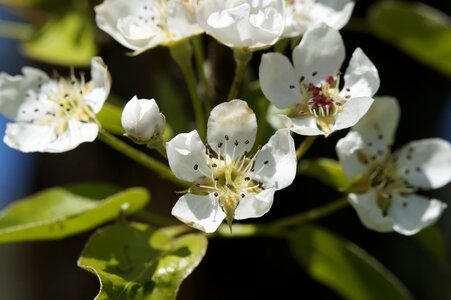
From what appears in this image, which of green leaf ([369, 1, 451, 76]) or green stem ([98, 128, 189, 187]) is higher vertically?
green stem ([98, 128, 189, 187])

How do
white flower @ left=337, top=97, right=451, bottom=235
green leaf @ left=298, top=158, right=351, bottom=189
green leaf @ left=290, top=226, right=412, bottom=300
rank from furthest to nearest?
1. green leaf @ left=290, top=226, right=412, bottom=300
2. green leaf @ left=298, top=158, right=351, bottom=189
3. white flower @ left=337, top=97, right=451, bottom=235

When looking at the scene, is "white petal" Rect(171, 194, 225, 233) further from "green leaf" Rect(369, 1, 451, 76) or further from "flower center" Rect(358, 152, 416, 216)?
"green leaf" Rect(369, 1, 451, 76)

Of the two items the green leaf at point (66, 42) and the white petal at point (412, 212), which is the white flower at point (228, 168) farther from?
the green leaf at point (66, 42)

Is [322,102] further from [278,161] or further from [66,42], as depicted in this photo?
[66,42]

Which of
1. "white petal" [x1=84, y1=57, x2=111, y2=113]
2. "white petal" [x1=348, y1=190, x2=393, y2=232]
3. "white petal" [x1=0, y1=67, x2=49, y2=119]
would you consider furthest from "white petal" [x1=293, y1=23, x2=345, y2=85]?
"white petal" [x1=0, y1=67, x2=49, y2=119]

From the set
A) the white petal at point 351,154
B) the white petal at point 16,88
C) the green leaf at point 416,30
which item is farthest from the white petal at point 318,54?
the green leaf at point 416,30

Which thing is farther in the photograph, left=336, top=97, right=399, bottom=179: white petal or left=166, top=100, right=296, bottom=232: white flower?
left=336, top=97, right=399, bottom=179: white petal

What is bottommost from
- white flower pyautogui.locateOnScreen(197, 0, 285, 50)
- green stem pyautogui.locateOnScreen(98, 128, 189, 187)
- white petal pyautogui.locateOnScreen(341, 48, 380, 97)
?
green stem pyautogui.locateOnScreen(98, 128, 189, 187)
